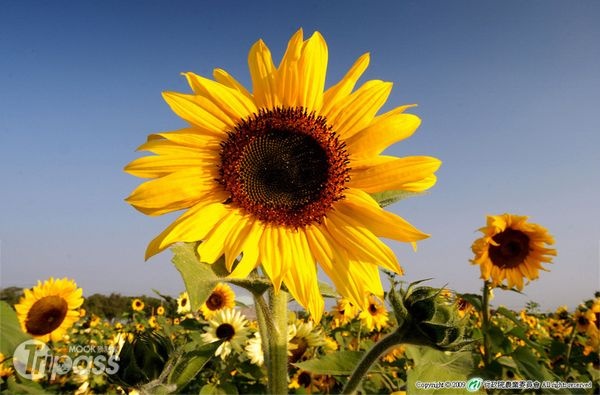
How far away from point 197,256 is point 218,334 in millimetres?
4030

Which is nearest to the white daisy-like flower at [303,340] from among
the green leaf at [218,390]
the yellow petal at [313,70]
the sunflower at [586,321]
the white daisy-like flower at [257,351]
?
the white daisy-like flower at [257,351]

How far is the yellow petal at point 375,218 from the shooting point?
5.65 feet

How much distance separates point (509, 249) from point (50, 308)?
544 cm

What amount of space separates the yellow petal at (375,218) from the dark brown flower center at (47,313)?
15.1 ft

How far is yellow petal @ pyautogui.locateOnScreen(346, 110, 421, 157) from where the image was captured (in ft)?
6.03

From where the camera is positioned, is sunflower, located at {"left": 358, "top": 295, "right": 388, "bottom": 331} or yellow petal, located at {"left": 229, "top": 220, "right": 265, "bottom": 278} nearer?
yellow petal, located at {"left": 229, "top": 220, "right": 265, "bottom": 278}

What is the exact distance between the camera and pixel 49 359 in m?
4.62

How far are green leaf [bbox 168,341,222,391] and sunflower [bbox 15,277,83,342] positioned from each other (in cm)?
410

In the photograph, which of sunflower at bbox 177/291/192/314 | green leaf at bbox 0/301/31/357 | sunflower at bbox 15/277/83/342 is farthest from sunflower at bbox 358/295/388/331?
green leaf at bbox 0/301/31/357

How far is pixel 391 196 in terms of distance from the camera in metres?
1.78

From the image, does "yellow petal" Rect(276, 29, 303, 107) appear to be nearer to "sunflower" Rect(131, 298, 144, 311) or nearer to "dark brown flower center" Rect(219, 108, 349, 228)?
"dark brown flower center" Rect(219, 108, 349, 228)

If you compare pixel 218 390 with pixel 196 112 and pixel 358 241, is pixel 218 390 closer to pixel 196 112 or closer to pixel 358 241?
pixel 358 241

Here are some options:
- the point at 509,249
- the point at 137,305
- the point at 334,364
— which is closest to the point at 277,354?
the point at 334,364

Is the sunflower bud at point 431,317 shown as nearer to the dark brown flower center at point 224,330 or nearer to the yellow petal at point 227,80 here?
the yellow petal at point 227,80
